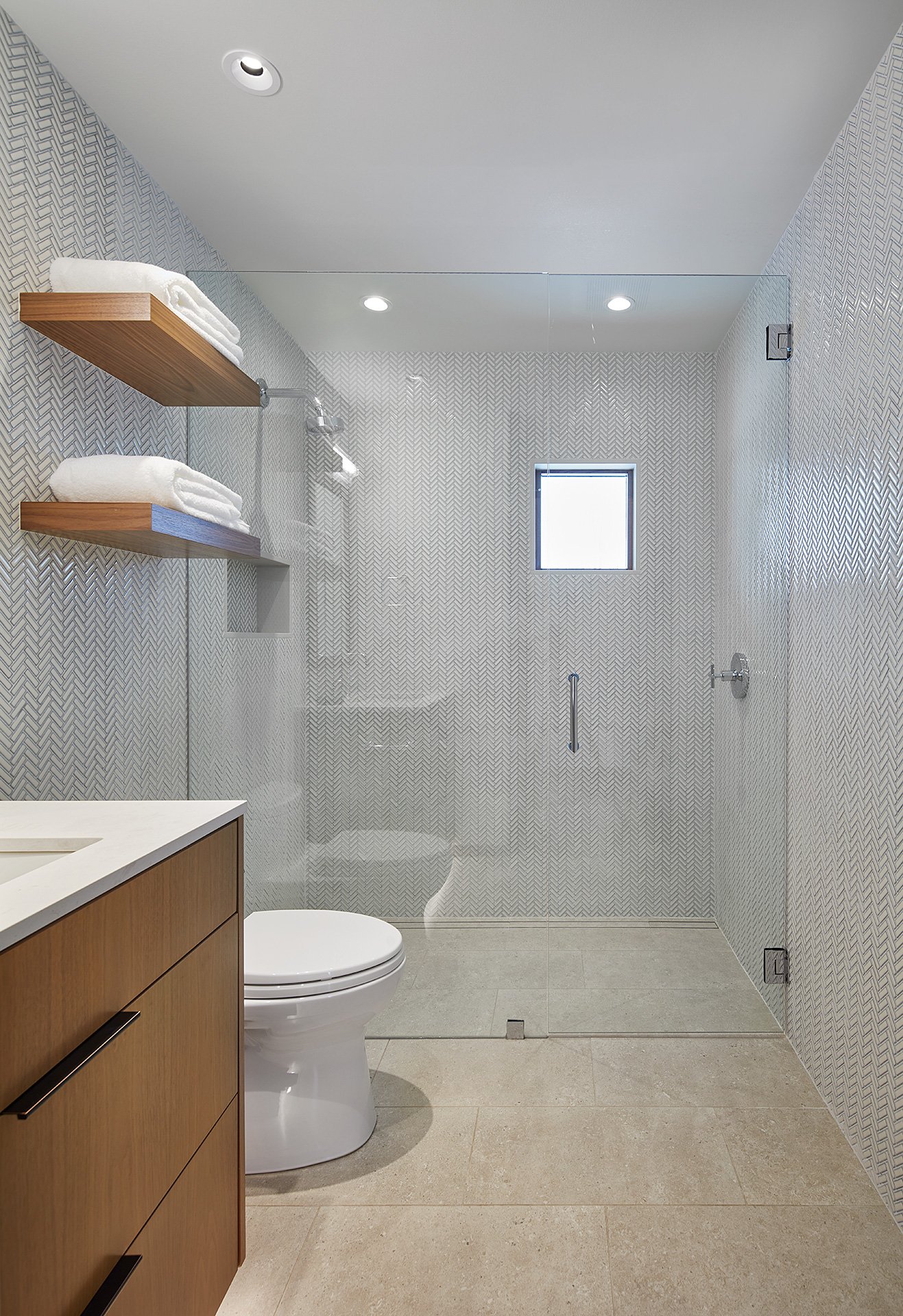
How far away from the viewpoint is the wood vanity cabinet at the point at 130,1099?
30.9 inches

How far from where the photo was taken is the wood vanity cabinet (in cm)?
78

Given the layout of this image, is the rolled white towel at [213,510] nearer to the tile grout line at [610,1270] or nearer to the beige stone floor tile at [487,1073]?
the beige stone floor tile at [487,1073]

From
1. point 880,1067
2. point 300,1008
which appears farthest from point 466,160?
point 880,1067

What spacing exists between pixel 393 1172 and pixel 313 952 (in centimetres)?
51

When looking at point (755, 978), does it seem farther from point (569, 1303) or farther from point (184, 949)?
point (184, 949)

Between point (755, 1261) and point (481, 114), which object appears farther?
point (481, 114)

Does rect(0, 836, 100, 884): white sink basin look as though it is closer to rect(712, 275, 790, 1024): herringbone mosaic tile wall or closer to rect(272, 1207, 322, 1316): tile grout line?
rect(272, 1207, 322, 1316): tile grout line

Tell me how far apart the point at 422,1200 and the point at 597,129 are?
2.45 m

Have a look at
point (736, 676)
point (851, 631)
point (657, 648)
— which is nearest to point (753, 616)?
point (736, 676)

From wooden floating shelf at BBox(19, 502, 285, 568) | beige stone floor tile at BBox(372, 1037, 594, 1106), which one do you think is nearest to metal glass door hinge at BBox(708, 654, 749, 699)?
beige stone floor tile at BBox(372, 1037, 594, 1106)

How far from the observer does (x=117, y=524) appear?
1605 mm

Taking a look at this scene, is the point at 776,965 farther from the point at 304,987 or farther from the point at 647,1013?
the point at 304,987

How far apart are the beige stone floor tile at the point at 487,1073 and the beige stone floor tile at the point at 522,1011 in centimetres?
3

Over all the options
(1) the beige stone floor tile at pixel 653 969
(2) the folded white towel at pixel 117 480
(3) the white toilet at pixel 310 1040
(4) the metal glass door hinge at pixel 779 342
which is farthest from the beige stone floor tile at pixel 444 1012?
(4) the metal glass door hinge at pixel 779 342
